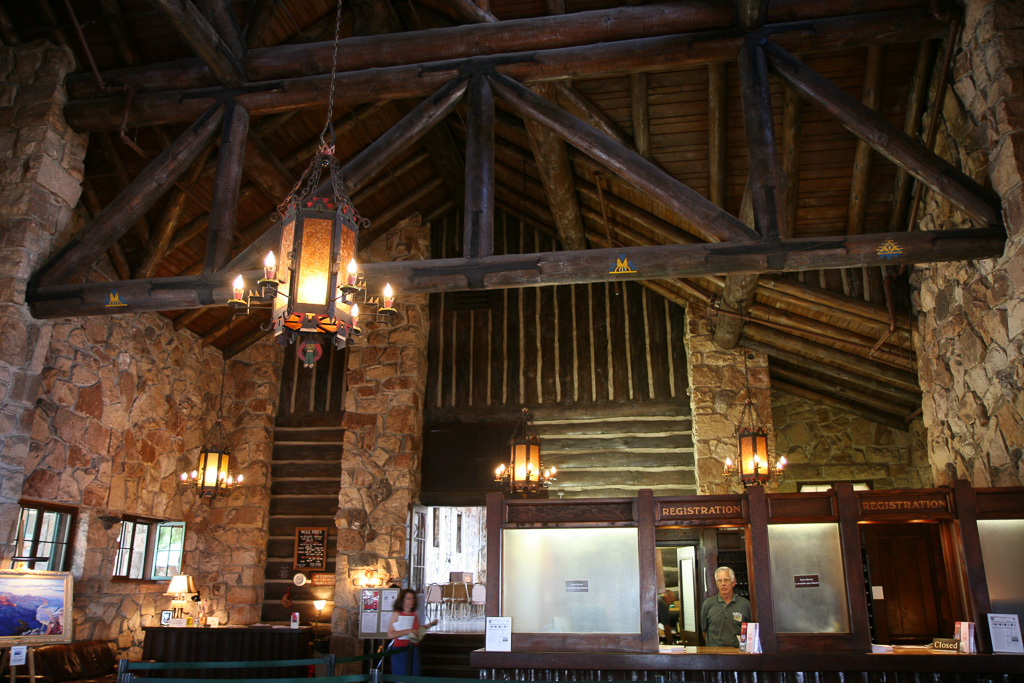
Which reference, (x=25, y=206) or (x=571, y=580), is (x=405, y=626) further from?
(x=25, y=206)

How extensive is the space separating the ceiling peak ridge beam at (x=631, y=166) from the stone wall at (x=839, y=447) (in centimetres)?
688

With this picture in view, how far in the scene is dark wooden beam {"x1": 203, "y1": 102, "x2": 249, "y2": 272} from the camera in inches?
265

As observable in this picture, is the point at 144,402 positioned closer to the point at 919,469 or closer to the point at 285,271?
the point at 285,271

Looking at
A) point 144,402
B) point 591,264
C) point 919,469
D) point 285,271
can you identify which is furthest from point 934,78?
point 144,402

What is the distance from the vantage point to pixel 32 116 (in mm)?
7379

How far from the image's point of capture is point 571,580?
540cm

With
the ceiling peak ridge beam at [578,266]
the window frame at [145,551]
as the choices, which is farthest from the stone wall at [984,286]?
the window frame at [145,551]

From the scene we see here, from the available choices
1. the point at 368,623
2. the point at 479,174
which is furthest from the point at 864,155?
the point at 368,623

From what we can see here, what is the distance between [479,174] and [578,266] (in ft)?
4.21

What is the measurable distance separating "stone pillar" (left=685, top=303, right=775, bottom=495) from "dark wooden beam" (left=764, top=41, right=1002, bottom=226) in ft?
17.3

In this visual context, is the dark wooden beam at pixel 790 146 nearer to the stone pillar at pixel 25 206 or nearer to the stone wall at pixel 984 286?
the stone wall at pixel 984 286

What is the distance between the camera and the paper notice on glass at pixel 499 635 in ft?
17.2

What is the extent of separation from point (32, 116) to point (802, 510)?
8165 mm

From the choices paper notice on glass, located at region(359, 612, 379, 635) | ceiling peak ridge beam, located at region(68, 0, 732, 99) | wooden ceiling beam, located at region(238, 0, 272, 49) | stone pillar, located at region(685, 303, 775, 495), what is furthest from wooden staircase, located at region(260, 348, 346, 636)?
wooden ceiling beam, located at region(238, 0, 272, 49)
